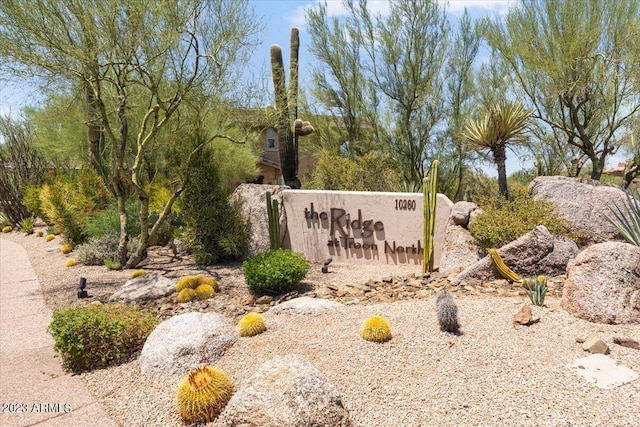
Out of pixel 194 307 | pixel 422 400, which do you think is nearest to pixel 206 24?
pixel 194 307

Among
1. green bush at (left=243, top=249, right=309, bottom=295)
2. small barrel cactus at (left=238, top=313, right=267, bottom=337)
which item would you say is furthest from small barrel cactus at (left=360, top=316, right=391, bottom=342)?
green bush at (left=243, top=249, right=309, bottom=295)

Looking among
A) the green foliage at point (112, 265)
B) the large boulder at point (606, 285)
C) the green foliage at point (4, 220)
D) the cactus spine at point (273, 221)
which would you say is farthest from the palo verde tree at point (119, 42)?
the green foliage at point (4, 220)

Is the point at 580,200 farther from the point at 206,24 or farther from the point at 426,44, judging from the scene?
the point at 426,44

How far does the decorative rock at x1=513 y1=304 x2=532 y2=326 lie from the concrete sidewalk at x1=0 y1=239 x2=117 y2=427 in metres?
3.55

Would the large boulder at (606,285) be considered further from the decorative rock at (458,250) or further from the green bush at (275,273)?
the green bush at (275,273)

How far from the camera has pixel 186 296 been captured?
6555 millimetres

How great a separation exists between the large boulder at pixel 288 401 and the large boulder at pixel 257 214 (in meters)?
6.60

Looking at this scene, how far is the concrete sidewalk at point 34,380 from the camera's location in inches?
144

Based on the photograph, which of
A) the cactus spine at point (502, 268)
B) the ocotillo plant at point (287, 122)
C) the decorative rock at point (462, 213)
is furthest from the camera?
the ocotillo plant at point (287, 122)

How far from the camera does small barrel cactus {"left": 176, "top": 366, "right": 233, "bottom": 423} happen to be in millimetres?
3242

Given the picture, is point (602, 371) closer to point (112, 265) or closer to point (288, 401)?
point (288, 401)

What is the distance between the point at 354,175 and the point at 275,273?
7.44 m

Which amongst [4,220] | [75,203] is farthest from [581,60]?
[4,220]

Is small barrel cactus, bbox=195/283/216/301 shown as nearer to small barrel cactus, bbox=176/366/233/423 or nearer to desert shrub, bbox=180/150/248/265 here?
desert shrub, bbox=180/150/248/265
